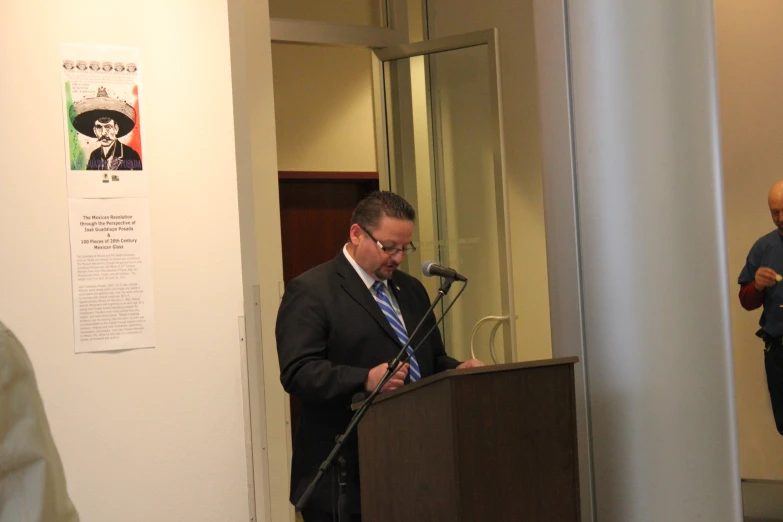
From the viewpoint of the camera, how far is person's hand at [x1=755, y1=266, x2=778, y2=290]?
518 centimetres

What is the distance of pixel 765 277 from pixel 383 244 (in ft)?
9.49

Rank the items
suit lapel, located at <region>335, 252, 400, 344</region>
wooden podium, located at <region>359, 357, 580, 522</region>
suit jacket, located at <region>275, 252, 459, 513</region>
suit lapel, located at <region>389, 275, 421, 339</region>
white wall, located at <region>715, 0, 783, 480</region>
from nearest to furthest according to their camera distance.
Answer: wooden podium, located at <region>359, 357, 580, 522</region>
suit jacket, located at <region>275, 252, 459, 513</region>
suit lapel, located at <region>335, 252, 400, 344</region>
suit lapel, located at <region>389, 275, 421, 339</region>
white wall, located at <region>715, 0, 783, 480</region>

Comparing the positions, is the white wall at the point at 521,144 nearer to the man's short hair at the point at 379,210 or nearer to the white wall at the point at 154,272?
the white wall at the point at 154,272

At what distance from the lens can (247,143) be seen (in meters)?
3.62

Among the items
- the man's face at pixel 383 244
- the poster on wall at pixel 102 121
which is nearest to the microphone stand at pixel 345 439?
the man's face at pixel 383 244

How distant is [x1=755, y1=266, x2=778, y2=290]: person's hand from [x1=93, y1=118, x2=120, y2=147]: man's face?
3.40m

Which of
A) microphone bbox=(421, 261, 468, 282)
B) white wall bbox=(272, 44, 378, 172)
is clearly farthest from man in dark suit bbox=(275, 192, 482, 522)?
white wall bbox=(272, 44, 378, 172)

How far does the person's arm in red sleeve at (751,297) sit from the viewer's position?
5277 mm

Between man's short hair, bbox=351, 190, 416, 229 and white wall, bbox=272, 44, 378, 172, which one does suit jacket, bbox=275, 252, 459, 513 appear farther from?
white wall, bbox=272, 44, 378, 172

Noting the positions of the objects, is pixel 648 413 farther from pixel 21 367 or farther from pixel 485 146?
pixel 485 146

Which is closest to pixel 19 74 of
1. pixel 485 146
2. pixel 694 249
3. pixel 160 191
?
pixel 160 191

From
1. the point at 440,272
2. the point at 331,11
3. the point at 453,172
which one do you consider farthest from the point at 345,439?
the point at 331,11

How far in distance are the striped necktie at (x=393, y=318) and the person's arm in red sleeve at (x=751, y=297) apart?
2853mm

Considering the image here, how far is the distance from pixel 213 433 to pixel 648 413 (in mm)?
1637
